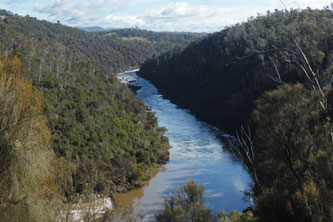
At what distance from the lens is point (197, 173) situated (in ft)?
78.5

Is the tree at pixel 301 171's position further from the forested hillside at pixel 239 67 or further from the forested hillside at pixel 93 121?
the forested hillside at pixel 239 67

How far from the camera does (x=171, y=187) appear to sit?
72.8ft

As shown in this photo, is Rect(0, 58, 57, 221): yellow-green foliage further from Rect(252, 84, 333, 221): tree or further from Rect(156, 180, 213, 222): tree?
Rect(156, 180, 213, 222): tree

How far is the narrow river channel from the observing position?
19797mm

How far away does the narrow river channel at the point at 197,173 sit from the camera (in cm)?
1980

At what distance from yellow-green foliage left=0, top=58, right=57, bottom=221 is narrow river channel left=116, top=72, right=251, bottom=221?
9089mm

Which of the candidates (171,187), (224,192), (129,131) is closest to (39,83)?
(129,131)

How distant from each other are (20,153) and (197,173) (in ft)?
66.8

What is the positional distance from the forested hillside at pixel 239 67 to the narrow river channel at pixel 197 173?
3.89 m

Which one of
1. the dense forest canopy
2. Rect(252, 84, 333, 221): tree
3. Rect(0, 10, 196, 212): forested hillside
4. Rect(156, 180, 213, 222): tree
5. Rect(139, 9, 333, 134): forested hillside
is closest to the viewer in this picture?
Rect(252, 84, 333, 221): tree

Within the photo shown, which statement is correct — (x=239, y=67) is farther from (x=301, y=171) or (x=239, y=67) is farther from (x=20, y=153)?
(x=20, y=153)

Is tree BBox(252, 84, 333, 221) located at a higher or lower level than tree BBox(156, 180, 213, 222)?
higher

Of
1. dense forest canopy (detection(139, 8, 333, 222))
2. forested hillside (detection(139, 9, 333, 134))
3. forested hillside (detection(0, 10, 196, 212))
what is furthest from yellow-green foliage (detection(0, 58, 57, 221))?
forested hillside (detection(139, 9, 333, 134))

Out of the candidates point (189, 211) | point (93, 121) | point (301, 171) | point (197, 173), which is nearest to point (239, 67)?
point (197, 173)
